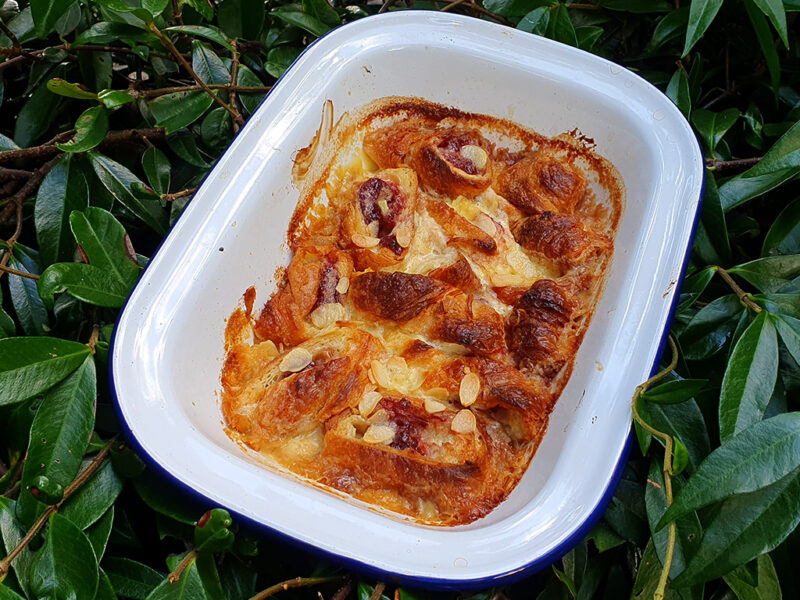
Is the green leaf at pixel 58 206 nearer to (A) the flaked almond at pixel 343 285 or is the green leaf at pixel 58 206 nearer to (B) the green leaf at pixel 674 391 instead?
(A) the flaked almond at pixel 343 285

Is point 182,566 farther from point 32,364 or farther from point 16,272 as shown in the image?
point 16,272

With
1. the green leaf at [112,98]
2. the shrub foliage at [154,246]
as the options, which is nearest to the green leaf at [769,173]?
the shrub foliage at [154,246]

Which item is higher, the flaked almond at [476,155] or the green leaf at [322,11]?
the green leaf at [322,11]

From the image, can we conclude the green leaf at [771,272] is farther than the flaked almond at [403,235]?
No

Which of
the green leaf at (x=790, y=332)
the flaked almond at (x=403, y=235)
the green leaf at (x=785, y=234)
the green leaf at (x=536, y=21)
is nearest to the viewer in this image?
the green leaf at (x=790, y=332)

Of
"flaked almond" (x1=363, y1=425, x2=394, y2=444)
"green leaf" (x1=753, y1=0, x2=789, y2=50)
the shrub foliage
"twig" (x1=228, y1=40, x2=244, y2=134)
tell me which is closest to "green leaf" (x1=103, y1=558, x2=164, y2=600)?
the shrub foliage

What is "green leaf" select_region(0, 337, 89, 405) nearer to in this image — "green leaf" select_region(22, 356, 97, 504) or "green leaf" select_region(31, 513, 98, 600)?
"green leaf" select_region(22, 356, 97, 504)
